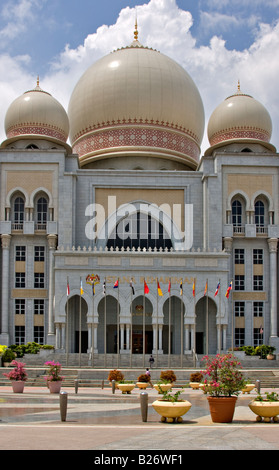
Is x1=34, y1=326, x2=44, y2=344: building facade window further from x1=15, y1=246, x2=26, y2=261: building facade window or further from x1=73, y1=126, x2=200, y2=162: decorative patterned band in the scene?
x1=73, y1=126, x2=200, y2=162: decorative patterned band

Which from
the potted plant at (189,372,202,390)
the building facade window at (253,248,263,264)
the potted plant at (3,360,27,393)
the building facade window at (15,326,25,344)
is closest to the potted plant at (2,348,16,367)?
the building facade window at (15,326,25,344)

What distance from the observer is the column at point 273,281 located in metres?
44.7

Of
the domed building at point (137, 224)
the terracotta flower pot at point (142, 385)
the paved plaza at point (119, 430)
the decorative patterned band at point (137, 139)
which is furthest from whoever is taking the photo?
the decorative patterned band at point (137, 139)

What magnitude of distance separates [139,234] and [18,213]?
28.2 ft

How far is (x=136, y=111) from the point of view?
168 ft

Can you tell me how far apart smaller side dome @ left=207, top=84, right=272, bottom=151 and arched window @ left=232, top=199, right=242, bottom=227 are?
208 inches

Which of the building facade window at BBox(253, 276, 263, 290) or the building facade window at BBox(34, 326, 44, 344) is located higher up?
the building facade window at BBox(253, 276, 263, 290)

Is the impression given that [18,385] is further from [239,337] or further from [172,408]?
[239,337]

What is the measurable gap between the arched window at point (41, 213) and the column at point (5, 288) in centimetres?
234

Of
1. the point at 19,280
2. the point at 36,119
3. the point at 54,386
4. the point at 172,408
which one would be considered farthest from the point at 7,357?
the point at 172,408

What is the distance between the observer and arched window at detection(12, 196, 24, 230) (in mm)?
45688

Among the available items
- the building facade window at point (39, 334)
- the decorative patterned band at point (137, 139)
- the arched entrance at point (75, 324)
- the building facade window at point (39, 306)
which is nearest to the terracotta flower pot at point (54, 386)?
the arched entrance at point (75, 324)

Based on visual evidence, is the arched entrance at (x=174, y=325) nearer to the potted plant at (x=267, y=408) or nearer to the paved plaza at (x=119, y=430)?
the paved plaza at (x=119, y=430)
